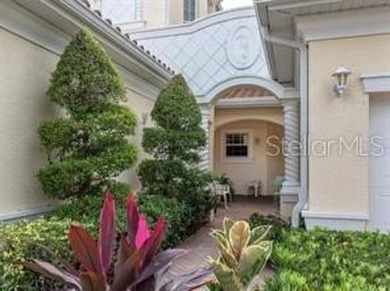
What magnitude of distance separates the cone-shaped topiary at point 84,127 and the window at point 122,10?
33.3 feet

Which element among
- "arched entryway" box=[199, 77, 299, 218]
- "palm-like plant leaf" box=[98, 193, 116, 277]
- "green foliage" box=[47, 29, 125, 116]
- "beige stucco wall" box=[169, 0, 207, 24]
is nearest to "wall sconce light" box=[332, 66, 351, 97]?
"green foliage" box=[47, 29, 125, 116]

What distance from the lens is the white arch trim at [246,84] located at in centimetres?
1291

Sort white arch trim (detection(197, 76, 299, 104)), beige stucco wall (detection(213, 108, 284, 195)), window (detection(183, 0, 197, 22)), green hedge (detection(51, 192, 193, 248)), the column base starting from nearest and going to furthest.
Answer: green hedge (detection(51, 192, 193, 248))
the column base
white arch trim (detection(197, 76, 299, 104))
window (detection(183, 0, 197, 22))
beige stucco wall (detection(213, 108, 284, 195))

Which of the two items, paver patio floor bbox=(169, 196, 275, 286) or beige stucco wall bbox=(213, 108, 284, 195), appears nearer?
paver patio floor bbox=(169, 196, 275, 286)

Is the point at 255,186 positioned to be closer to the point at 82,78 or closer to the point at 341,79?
the point at 341,79

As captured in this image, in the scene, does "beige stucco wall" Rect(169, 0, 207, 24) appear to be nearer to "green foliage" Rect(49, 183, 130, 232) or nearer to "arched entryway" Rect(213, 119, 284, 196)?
"arched entryway" Rect(213, 119, 284, 196)

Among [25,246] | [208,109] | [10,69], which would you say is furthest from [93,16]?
[208,109]

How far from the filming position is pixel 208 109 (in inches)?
540

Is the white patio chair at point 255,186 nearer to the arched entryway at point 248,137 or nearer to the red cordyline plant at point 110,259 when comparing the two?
the arched entryway at point 248,137

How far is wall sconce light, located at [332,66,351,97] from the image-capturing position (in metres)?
7.19

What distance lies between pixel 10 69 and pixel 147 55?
4.72 metres

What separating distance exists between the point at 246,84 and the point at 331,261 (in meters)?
9.73

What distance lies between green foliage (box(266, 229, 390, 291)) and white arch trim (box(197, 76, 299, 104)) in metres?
7.75

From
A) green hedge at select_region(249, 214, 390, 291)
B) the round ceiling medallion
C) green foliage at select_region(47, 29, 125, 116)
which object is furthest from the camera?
the round ceiling medallion
